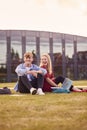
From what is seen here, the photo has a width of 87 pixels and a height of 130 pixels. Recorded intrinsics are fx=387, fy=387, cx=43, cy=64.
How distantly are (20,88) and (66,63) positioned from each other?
3162cm

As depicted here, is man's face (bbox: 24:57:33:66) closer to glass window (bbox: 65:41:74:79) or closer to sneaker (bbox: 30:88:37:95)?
sneaker (bbox: 30:88:37:95)

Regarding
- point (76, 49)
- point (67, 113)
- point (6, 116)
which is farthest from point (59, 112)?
point (76, 49)

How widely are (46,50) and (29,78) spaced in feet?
99.9

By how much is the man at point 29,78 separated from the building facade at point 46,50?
28.5 meters

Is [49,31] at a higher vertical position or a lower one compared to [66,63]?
Result: higher

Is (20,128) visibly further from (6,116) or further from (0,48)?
(0,48)

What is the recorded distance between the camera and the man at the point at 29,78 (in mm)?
9375

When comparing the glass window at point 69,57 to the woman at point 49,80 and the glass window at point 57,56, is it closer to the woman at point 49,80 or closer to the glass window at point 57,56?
the glass window at point 57,56

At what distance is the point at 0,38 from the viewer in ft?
127

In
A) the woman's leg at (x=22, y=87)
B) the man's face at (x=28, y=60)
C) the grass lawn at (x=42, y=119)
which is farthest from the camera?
the man's face at (x=28, y=60)

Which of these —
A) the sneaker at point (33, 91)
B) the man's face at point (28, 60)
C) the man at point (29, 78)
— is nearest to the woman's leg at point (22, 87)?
the man at point (29, 78)

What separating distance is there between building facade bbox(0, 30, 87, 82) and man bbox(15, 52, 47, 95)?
2847 cm

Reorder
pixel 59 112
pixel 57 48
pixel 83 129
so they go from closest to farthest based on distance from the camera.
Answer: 1. pixel 83 129
2. pixel 59 112
3. pixel 57 48

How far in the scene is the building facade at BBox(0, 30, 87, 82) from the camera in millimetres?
38812
